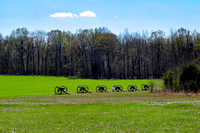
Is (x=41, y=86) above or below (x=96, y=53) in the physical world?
below

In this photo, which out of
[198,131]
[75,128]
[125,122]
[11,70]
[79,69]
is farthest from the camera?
[11,70]

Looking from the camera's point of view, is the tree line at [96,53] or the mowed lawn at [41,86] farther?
the tree line at [96,53]

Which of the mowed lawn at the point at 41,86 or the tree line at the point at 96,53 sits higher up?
the tree line at the point at 96,53

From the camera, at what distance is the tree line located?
8019cm

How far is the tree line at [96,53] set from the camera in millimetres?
80188

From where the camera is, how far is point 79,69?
8438 centimetres

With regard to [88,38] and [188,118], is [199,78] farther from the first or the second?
[88,38]

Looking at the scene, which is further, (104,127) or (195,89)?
(195,89)

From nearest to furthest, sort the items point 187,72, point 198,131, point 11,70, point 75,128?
point 198,131
point 75,128
point 187,72
point 11,70

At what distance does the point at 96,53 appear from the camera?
284ft

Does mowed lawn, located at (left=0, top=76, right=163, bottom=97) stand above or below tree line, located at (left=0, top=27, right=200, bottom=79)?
below

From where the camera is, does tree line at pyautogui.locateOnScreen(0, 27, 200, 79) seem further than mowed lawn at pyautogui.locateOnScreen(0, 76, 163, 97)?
Yes

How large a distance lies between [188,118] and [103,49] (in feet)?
230

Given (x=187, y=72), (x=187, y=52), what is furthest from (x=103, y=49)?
(x=187, y=72)
